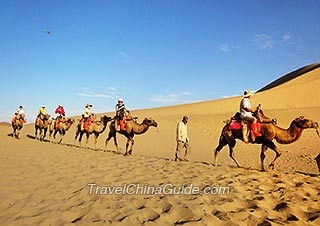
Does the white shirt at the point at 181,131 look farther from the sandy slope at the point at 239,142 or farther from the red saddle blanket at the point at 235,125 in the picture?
the red saddle blanket at the point at 235,125

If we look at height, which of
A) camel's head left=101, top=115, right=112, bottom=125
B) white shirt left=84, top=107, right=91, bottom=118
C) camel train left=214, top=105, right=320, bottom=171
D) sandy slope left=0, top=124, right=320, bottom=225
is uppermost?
white shirt left=84, top=107, right=91, bottom=118

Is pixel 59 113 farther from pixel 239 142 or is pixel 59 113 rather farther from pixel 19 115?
pixel 239 142

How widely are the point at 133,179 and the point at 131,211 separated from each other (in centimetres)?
264

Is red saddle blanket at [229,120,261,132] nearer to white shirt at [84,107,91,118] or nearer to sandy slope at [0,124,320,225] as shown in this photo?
sandy slope at [0,124,320,225]

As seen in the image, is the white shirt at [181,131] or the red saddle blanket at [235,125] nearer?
the red saddle blanket at [235,125]

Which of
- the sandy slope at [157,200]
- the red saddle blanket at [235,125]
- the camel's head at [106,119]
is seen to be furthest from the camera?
the camel's head at [106,119]

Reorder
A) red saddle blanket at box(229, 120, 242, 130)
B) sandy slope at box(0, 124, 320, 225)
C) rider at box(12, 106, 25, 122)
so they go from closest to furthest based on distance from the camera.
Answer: sandy slope at box(0, 124, 320, 225) < red saddle blanket at box(229, 120, 242, 130) < rider at box(12, 106, 25, 122)

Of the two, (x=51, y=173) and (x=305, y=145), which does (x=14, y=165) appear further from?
(x=305, y=145)

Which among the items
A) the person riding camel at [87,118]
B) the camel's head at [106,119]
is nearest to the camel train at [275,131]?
the camel's head at [106,119]

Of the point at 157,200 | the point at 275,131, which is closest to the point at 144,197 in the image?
the point at 157,200

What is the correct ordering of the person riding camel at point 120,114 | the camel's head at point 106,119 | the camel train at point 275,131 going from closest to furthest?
the camel train at point 275,131 < the person riding camel at point 120,114 < the camel's head at point 106,119

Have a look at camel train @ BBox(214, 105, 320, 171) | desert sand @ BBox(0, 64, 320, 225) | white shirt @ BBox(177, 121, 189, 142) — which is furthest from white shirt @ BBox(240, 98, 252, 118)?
white shirt @ BBox(177, 121, 189, 142)

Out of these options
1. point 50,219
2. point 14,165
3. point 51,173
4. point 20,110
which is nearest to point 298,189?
point 50,219

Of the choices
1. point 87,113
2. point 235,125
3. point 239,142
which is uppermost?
point 87,113
